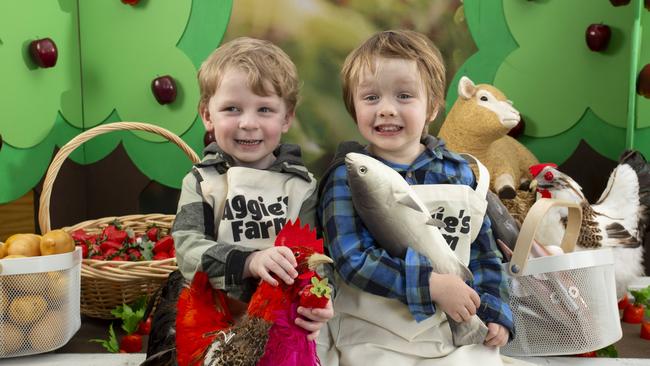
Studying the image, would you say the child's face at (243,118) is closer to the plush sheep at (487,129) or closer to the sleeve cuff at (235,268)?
the sleeve cuff at (235,268)

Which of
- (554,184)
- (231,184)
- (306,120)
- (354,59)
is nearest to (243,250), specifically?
(231,184)

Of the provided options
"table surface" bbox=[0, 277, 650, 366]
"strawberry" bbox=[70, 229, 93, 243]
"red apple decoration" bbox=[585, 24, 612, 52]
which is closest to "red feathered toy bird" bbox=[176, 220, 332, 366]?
"table surface" bbox=[0, 277, 650, 366]

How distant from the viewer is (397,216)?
4.08ft

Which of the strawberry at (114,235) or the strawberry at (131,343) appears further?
the strawberry at (114,235)

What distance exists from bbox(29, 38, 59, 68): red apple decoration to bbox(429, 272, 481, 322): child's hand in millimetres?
2154

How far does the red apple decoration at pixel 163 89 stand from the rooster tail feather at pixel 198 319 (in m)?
1.92

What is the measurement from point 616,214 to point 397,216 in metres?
1.34

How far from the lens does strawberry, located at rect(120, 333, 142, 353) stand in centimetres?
188

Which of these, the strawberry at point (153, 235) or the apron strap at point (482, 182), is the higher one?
the apron strap at point (482, 182)

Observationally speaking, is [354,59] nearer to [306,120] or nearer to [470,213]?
[470,213]

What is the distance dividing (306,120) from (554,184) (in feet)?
4.20

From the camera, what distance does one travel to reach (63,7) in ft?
9.77

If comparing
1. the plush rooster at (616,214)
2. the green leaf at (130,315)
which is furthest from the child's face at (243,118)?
the plush rooster at (616,214)

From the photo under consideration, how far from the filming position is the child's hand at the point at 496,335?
133 cm
